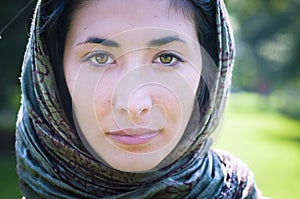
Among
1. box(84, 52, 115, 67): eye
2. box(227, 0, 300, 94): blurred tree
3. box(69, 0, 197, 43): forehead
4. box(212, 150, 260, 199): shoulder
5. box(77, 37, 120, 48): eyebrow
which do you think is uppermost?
box(227, 0, 300, 94): blurred tree

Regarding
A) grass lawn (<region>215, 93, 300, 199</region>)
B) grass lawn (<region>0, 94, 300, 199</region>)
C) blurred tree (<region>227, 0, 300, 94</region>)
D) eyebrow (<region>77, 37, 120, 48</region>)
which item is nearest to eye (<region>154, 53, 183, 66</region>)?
eyebrow (<region>77, 37, 120, 48</region>)

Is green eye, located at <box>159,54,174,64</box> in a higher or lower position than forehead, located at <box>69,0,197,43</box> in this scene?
lower

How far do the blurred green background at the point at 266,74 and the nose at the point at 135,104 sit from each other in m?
0.67

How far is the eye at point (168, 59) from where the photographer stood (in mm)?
1693

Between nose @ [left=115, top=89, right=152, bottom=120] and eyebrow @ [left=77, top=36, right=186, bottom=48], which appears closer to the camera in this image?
nose @ [left=115, top=89, right=152, bottom=120]

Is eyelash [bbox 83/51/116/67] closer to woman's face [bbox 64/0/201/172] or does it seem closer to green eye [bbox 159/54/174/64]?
woman's face [bbox 64/0/201/172]

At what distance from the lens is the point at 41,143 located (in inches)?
79.2

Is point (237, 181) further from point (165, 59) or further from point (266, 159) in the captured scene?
point (266, 159)

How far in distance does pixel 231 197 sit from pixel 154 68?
0.61m

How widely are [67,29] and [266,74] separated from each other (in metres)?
35.3

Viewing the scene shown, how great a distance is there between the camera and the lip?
163cm

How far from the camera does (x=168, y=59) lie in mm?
1705

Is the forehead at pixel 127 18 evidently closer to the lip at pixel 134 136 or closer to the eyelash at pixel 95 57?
the eyelash at pixel 95 57

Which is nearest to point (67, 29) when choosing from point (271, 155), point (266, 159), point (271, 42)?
point (266, 159)
